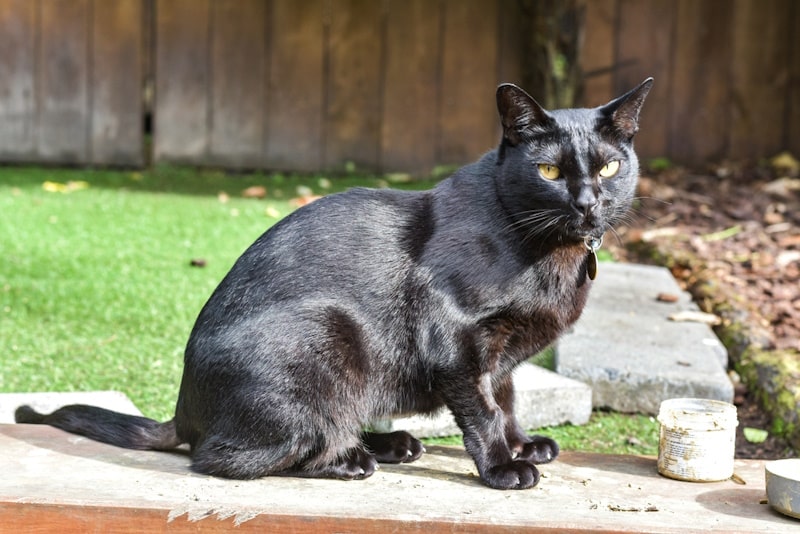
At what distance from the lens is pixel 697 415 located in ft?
8.84

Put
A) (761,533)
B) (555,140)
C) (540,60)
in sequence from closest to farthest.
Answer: (761,533), (555,140), (540,60)

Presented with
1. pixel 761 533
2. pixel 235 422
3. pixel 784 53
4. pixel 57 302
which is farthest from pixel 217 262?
pixel 784 53

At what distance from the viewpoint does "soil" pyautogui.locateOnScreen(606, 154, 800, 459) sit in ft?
14.6

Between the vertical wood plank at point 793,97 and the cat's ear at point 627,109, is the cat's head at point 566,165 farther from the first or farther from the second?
the vertical wood plank at point 793,97

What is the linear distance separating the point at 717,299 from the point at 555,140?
8.89 feet

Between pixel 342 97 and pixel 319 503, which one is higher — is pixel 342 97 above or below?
above

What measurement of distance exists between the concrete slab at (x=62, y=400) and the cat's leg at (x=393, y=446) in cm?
92

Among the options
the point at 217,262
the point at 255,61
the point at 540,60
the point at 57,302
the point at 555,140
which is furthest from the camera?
the point at 255,61

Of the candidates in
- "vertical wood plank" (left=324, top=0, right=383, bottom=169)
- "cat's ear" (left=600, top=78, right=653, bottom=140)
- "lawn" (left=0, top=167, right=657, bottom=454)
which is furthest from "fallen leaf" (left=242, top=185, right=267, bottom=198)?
"cat's ear" (left=600, top=78, right=653, bottom=140)

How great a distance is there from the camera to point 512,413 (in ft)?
9.55

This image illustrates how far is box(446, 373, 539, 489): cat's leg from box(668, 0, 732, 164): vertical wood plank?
589 centimetres

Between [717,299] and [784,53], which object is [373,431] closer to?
[717,299]

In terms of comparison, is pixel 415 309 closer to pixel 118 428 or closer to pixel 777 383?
pixel 118 428

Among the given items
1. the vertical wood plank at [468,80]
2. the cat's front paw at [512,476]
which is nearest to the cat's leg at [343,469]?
the cat's front paw at [512,476]
